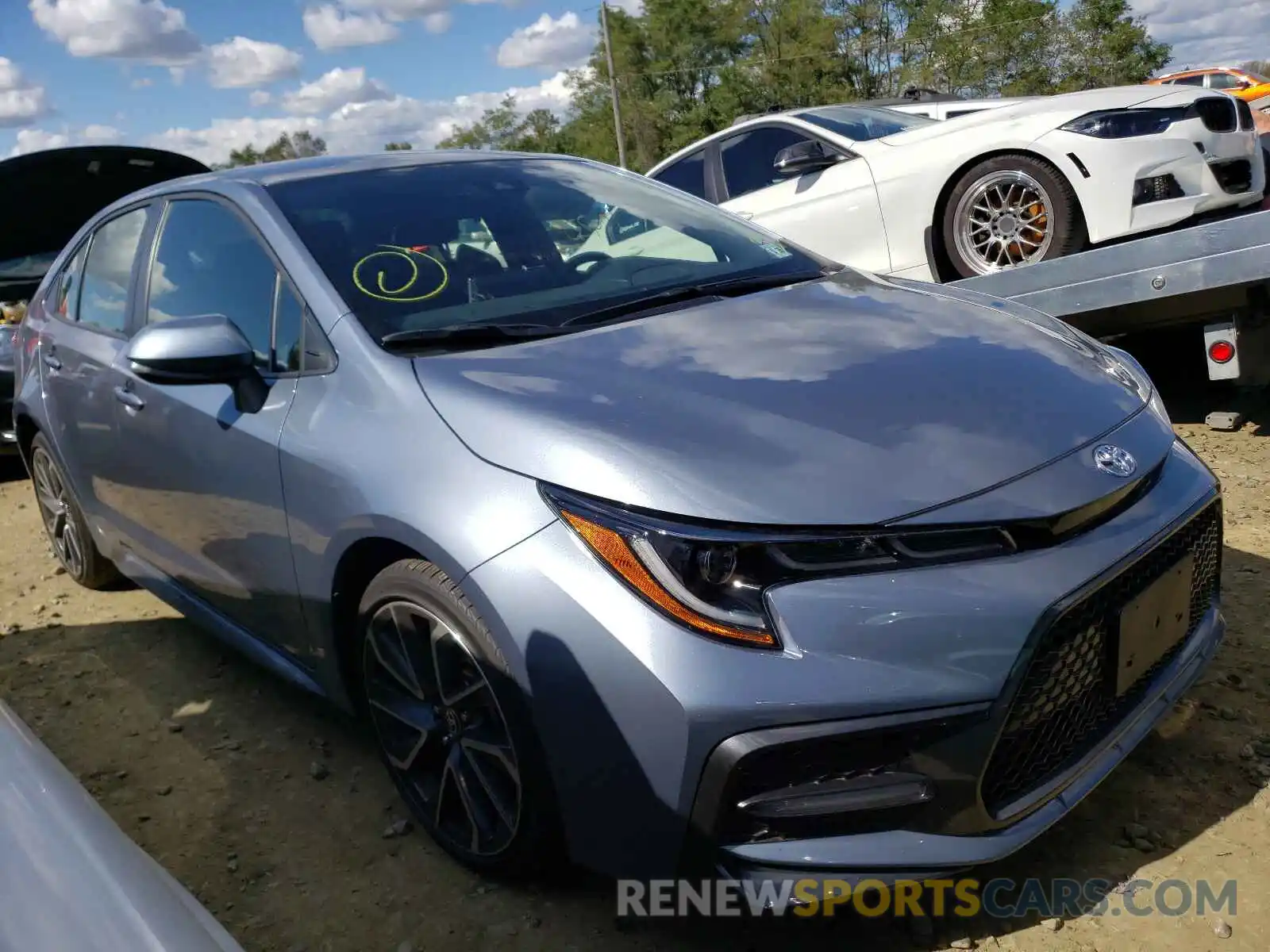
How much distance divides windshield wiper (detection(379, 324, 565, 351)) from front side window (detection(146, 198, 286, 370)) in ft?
1.29

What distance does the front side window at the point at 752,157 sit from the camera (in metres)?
6.25

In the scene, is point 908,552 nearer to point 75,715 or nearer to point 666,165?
point 75,715

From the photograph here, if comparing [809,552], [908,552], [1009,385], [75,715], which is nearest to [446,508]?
[809,552]

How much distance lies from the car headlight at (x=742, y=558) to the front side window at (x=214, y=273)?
4.07 feet

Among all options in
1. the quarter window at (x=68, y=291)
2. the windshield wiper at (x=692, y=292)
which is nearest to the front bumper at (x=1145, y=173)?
the windshield wiper at (x=692, y=292)

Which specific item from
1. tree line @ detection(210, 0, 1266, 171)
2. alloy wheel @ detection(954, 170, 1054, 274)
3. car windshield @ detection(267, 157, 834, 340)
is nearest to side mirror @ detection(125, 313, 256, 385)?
car windshield @ detection(267, 157, 834, 340)

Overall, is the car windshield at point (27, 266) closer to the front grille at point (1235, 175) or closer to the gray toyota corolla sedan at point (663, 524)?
the gray toyota corolla sedan at point (663, 524)

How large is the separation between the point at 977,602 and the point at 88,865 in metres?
1.33

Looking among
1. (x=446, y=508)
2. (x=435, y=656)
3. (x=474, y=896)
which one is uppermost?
(x=446, y=508)

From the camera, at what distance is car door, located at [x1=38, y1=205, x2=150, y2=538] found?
11.1 feet

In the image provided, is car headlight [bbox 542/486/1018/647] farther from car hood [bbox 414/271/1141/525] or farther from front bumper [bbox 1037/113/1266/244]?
front bumper [bbox 1037/113/1266/244]

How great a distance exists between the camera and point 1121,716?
2057mm

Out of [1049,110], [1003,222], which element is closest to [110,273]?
[1003,222]

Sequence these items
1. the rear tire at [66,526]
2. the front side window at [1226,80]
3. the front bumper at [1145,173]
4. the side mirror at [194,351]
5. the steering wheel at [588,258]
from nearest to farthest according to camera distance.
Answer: the side mirror at [194,351] < the steering wheel at [588,258] < the rear tire at [66,526] < the front bumper at [1145,173] < the front side window at [1226,80]
